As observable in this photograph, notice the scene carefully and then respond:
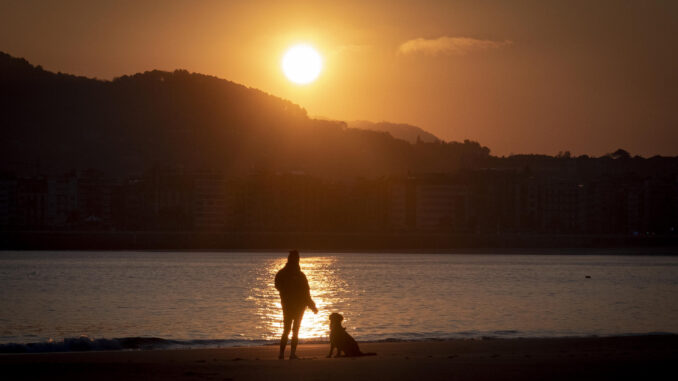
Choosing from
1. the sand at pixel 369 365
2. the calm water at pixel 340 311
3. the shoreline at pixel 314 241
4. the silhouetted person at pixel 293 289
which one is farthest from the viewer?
the shoreline at pixel 314 241

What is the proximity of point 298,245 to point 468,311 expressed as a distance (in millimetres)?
134796

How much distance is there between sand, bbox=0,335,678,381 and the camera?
14.0 m

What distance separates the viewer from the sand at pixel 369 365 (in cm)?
1398

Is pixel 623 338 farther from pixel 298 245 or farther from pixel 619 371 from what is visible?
pixel 298 245

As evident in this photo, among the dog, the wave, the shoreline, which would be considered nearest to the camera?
the dog

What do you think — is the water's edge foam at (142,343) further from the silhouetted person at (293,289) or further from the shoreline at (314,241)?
the shoreline at (314,241)

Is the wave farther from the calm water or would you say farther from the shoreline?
the shoreline

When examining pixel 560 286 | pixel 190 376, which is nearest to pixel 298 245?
pixel 560 286

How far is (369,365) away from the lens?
1538 cm

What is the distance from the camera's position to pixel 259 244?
557 feet

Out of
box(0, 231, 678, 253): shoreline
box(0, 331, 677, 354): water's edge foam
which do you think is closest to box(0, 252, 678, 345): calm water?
box(0, 331, 677, 354): water's edge foam

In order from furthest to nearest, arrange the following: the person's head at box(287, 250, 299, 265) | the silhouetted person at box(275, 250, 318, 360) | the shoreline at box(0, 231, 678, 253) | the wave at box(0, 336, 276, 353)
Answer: the shoreline at box(0, 231, 678, 253) → the wave at box(0, 336, 276, 353) → the silhouetted person at box(275, 250, 318, 360) → the person's head at box(287, 250, 299, 265)

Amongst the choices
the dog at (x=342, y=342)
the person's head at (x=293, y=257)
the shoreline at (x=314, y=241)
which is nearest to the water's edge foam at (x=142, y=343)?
the dog at (x=342, y=342)

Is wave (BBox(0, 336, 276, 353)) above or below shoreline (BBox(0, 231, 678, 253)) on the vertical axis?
below
